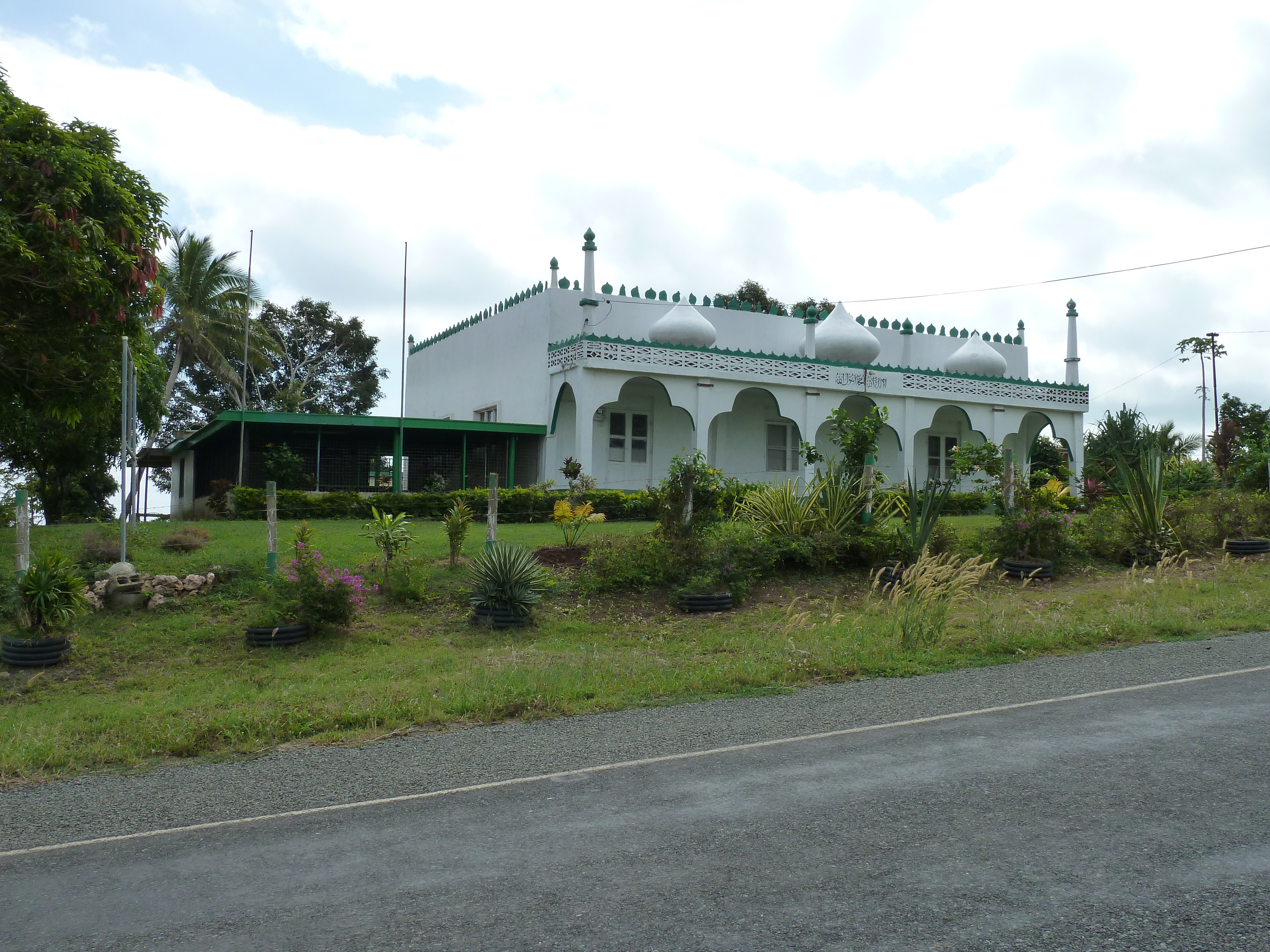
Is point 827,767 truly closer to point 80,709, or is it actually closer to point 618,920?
point 618,920

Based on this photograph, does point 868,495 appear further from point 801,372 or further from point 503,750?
point 801,372

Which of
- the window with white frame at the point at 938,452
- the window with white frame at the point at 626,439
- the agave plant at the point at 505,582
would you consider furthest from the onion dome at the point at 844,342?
the agave plant at the point at 505,582

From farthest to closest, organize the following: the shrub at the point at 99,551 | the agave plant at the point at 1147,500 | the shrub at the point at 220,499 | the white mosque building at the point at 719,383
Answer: the white mosque building at the point at 719,383, the shrub at the point at 220,499, the agave plant at the point at 1147,500, the shrub at the point at 99,551

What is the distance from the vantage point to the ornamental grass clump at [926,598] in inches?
390

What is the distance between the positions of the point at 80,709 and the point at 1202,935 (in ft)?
26.7

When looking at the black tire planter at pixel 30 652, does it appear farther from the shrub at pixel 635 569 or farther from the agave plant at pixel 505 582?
the shrub at pixel 635 569

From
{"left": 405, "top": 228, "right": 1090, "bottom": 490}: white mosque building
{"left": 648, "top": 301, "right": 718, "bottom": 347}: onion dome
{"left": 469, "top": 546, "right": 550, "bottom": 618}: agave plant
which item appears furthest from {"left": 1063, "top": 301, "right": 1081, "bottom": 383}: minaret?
{"left": 469, "top": 546, "right": 550, "bottom": 618}: agave plant

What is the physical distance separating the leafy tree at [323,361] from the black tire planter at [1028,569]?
34.1 m

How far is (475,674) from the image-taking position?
346 inches

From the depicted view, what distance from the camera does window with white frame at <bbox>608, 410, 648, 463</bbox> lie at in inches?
1067

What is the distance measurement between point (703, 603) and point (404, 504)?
11223 mm

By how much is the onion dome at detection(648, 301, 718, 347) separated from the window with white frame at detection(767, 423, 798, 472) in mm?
4214

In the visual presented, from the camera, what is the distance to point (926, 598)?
1030 centimetres

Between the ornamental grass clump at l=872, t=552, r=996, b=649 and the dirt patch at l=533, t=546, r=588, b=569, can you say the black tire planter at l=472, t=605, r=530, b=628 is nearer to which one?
the dirt patch at l=533, t=546, r=588, b=569
